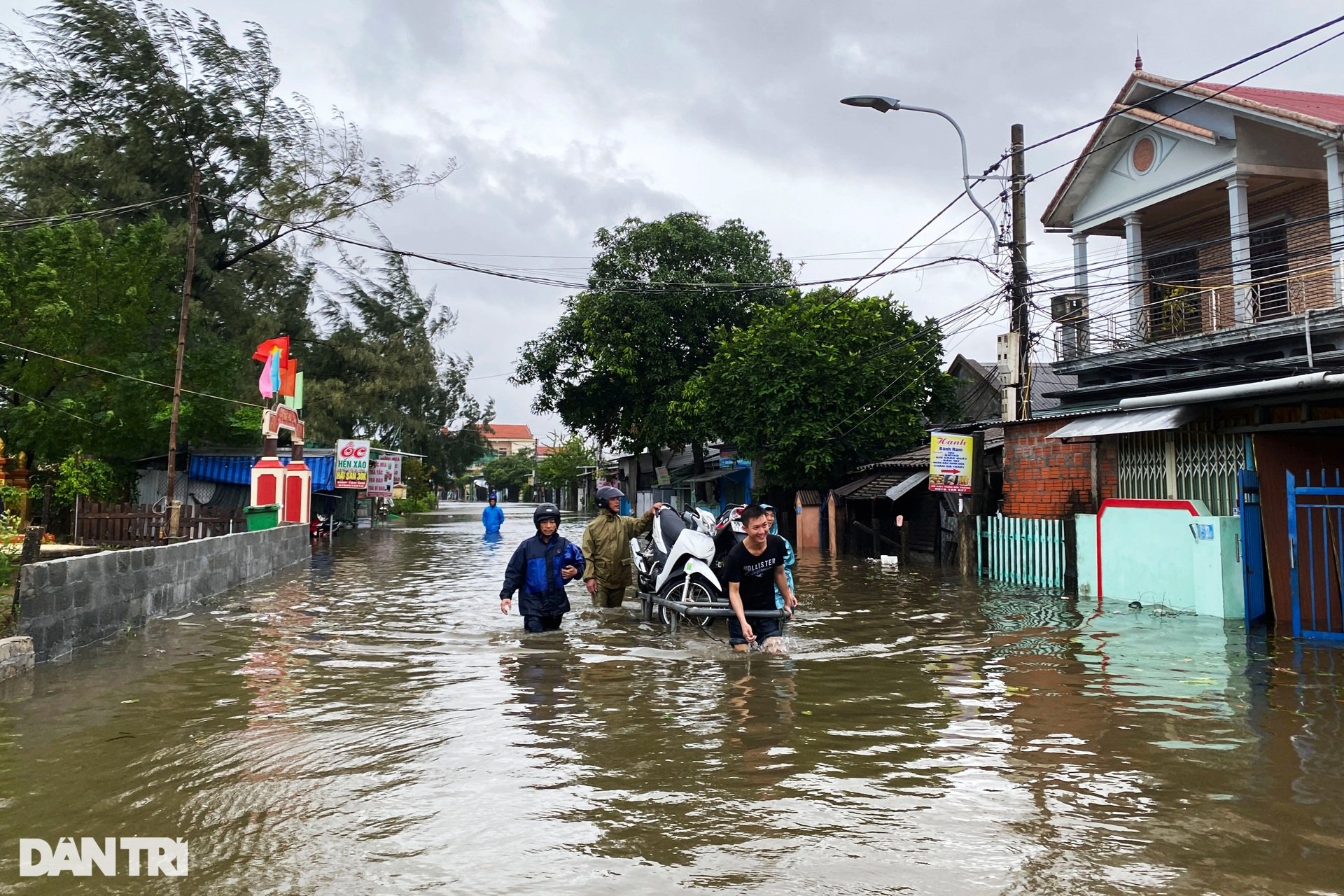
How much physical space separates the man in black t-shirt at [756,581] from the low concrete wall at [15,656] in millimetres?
5943

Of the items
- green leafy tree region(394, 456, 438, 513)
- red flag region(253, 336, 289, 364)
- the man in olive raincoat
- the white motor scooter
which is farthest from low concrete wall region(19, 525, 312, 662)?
green leafy tree region(394, 456, 438, 513)

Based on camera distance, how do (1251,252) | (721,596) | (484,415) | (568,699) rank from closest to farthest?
(568,699)
(721,596)
(1251,252)
(484,415)

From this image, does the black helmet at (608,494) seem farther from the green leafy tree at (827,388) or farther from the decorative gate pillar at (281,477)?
the decorative gate pillar at (281,477)

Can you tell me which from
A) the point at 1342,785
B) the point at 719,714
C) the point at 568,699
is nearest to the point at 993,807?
the point at 1342,785

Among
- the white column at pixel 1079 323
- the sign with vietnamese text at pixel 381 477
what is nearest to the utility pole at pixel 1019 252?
the white column at pixel 1079 323

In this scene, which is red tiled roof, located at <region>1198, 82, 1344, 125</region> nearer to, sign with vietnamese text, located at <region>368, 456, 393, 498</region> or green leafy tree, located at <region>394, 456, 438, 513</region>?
sign with vietnamese text, located at <region>368, 456, 393, 498</region>

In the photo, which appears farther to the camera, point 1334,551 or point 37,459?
point 37,459

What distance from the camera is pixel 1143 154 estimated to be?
64.0 ft

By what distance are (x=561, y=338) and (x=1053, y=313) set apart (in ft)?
74.0

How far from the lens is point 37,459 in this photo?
25.8m

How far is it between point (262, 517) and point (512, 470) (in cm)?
8572

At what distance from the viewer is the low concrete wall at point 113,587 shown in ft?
27.5

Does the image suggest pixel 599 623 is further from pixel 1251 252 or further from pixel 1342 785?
pixel 1251 252

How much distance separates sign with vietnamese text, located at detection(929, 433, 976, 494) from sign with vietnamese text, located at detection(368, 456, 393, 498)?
92.0 feet
